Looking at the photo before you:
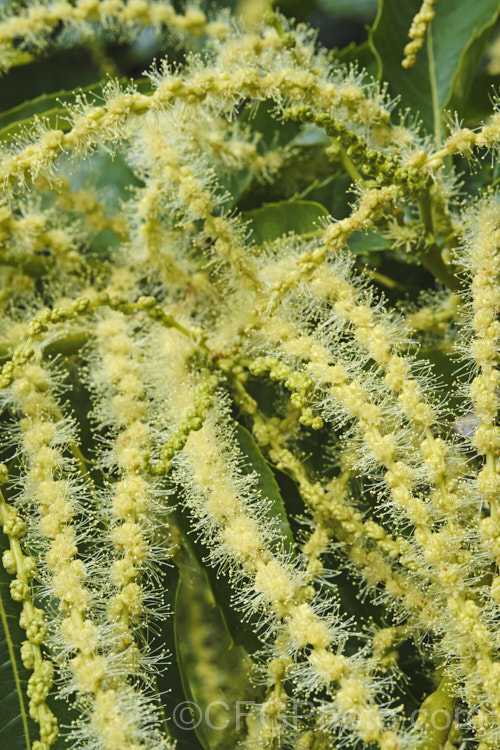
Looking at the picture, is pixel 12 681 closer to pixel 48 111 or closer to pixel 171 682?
pixel 171 682

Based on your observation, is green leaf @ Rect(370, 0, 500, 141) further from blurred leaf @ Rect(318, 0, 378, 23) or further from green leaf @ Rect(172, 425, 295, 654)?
green leaf @ Rect(172, 425, 295, 654)

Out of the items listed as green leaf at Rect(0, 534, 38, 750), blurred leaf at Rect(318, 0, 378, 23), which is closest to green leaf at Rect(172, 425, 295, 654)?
green leaf at Rect(0, 534, 38, 750)

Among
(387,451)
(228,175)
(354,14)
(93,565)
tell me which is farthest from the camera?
(354,14)

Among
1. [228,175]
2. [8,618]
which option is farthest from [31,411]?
[228,175]

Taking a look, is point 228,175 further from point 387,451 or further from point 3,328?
point 387,451

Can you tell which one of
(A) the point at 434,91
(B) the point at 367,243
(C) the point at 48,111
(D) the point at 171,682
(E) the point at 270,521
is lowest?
(D) the point at 171,682

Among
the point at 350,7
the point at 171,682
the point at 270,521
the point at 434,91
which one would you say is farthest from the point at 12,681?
the point at 350,7

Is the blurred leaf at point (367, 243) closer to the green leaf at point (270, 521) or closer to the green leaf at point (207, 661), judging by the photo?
the green leaf at point (270, 521)
